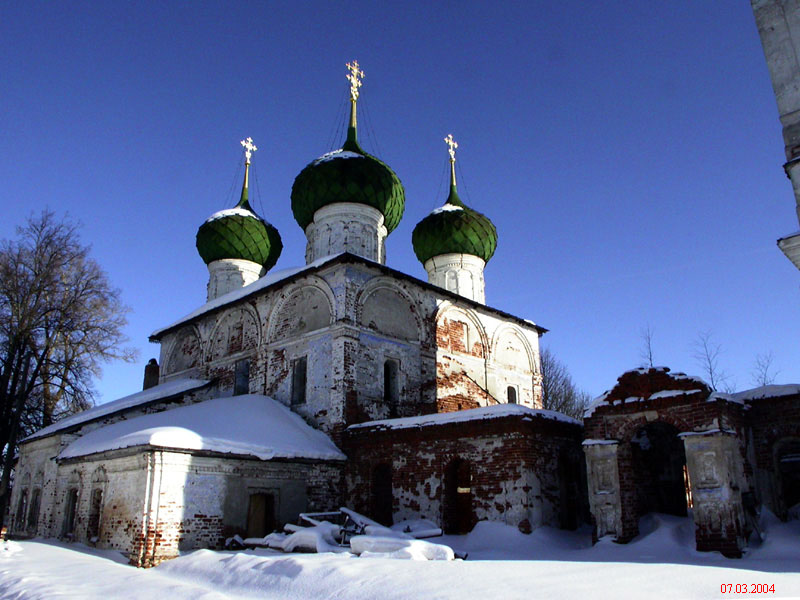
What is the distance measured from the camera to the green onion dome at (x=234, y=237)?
22.3 meters

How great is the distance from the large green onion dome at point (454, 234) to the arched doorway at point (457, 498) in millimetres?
9307

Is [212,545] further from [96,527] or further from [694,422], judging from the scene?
[694,422]

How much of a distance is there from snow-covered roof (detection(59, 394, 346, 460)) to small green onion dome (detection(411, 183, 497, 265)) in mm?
7846

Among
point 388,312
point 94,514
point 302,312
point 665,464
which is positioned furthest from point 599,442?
point 94,514

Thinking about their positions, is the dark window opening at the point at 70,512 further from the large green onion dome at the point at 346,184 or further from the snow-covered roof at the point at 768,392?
the snow-covered roof at the point at 768,392

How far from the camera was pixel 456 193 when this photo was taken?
22844mm

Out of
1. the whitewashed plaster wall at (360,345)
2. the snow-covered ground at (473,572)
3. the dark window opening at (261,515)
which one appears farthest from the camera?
the whitewashed plaster wall at (360,345)

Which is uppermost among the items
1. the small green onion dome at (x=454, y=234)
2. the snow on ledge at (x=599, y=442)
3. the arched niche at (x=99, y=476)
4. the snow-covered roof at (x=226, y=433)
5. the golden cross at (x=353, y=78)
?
the golden cross at (x=353, y=78)

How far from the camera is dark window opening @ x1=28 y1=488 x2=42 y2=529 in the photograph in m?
16.6

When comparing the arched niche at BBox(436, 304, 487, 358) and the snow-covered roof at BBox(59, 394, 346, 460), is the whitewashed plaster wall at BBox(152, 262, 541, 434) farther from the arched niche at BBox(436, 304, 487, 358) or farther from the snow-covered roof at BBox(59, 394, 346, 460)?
the snow-covered roof at BBox(59, 394, 346, 460)

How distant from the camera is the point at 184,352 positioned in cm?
2030
